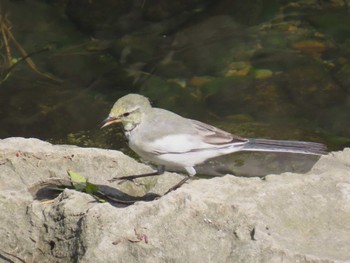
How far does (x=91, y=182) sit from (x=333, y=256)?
2.48 meters

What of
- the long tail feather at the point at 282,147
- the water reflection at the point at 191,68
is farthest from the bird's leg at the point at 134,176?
the water reflection at the point at 191,68

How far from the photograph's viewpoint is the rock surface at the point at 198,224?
16.6ft

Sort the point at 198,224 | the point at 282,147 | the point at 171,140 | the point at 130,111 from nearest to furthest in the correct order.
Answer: the point at 198,224
the point at 171,140
the point at 130,111
the point at 282,147

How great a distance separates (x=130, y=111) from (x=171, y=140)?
0.46 meters

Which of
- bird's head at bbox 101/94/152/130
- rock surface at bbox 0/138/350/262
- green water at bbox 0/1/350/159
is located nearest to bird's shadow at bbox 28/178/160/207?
rock surface at bbox 0/138/350/262

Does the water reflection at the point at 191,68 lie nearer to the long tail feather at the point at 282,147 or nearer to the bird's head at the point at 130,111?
the long tail feather at the point at 282,147

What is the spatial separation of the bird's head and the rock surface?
927 mm

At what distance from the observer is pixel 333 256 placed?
15.9 feet

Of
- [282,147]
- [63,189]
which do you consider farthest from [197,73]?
[63,189]

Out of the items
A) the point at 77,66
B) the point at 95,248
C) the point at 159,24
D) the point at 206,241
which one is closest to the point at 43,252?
the point at 95,248

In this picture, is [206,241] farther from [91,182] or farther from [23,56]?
[23,56]

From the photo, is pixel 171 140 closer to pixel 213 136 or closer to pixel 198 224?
pixel 213 136

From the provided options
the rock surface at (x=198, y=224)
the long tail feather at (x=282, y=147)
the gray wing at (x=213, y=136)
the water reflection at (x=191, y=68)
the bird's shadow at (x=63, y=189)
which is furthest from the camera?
the water reflection at (x=191, y=68)

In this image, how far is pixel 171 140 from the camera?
251 inches
